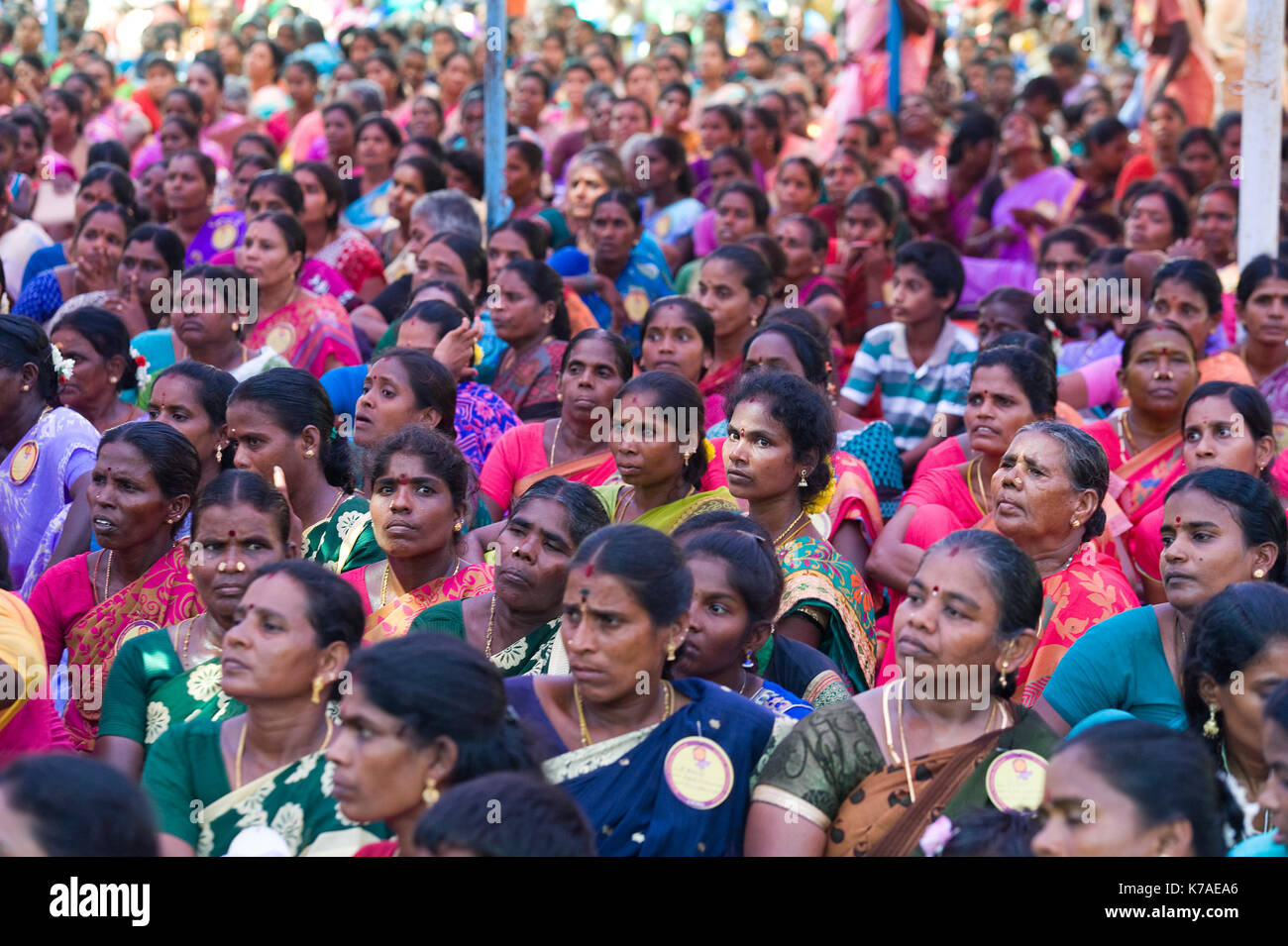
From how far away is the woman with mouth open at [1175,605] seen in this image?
3.52 metres

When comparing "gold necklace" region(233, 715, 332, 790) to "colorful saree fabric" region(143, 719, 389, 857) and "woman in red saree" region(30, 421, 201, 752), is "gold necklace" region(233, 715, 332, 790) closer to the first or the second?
"colorful saree fabric" region(143, 719, 389, 857)

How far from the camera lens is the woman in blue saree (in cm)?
310

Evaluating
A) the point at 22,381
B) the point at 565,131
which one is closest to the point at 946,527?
the point at 22,381

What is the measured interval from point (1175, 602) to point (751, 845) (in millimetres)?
1203

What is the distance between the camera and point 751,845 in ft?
10.2

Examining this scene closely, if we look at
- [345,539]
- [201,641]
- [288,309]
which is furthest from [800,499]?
[288,309]

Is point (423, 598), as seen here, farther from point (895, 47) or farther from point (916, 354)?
point (895, 47)

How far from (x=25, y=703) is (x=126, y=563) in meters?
0.88

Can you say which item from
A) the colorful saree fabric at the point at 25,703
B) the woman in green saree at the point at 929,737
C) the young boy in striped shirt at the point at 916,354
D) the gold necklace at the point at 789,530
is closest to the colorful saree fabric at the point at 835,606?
the gold necklace at the point at 789,530

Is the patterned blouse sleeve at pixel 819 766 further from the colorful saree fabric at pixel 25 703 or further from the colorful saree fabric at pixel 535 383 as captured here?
the colorful saree fabric at pixel 535 383

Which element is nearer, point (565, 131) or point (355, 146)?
point (355, 146)

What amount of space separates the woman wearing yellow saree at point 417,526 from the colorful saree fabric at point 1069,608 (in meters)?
1.36

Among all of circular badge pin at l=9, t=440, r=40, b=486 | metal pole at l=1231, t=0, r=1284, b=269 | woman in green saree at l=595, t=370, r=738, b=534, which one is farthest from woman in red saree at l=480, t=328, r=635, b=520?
metal pole at l=1231, t=0, r=1284, b=269
